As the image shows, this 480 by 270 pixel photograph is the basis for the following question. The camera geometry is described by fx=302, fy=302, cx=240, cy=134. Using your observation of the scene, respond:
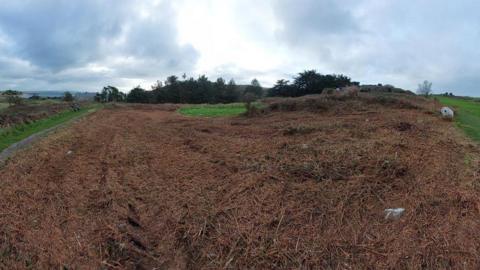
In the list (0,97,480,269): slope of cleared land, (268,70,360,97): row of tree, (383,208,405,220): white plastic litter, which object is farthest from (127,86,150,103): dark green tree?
(383,208,405,220): white plastic litter

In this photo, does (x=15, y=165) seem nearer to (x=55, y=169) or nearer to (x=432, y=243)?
(x=55, y=169)

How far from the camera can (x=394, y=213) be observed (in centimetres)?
297

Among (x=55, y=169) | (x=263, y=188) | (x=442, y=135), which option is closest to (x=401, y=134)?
(x=442, y=135)

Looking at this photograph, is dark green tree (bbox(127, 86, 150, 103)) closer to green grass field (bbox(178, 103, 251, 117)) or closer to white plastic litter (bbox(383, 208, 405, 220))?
green grass field (bbox(178, 103, 251, 117))

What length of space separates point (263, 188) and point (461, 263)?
6.55ft

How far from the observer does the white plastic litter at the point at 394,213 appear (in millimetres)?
2935

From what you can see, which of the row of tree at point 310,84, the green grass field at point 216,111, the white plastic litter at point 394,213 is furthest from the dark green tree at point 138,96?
the white plastic litter at point 394,213

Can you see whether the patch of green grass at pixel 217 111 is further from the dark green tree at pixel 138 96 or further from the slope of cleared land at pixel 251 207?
the dark green tree at pixel 138 96

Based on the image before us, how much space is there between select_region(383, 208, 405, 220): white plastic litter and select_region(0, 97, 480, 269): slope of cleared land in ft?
0.18

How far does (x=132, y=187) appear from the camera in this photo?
3965 millimetres

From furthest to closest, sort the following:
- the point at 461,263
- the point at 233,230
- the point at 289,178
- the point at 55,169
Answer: the point at 55,169, the point at 289,178, the point at 233,230, the point at 461,263

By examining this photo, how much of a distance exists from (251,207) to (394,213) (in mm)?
1422

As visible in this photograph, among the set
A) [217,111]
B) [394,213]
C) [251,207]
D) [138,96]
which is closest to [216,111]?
[217,111]

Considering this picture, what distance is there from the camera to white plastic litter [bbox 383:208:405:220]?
294cm
